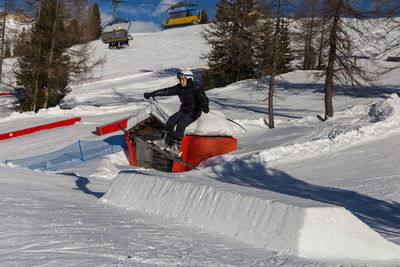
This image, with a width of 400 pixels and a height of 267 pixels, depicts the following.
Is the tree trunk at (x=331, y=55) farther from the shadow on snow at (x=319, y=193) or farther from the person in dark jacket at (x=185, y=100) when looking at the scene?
the person in dark jacket at (x=185, y=100)

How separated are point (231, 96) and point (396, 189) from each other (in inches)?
889

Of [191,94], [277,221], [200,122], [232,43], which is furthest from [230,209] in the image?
[232,43]

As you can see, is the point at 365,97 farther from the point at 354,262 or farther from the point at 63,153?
the point at 354,262

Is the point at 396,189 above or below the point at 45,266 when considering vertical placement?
below

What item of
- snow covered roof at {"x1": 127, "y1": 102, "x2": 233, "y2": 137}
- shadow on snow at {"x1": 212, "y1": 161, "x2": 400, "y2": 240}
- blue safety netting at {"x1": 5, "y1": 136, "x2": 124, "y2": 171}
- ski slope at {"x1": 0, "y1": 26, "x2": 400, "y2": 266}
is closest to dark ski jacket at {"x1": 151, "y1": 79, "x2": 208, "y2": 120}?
ski slope at {"x1": 0, "y1": 26, "x2": 400, "y2": 266}

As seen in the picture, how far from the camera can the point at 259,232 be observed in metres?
3.85

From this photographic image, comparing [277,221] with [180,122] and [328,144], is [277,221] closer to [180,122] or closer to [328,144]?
[180,122]

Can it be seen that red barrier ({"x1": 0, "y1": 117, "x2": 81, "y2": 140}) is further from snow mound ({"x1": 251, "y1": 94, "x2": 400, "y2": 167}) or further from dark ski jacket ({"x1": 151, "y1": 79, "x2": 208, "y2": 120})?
snow mound ({"x1": 251, "y1": 94, "x2": 400, "y2": 167})

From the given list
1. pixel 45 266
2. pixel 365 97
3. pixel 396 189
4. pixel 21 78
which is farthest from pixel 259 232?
pixel 21 78

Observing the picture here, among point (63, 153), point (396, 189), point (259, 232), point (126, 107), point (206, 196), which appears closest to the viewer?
point (259, 232)

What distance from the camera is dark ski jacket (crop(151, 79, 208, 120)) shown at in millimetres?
9242

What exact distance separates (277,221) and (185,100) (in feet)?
20.2

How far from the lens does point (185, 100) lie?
31.3 ft

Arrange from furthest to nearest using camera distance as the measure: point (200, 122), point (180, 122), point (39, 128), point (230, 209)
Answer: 1. point (39, 128)
2. point (200, 122)
3. point (180, 122)
4. point (230, 209)
